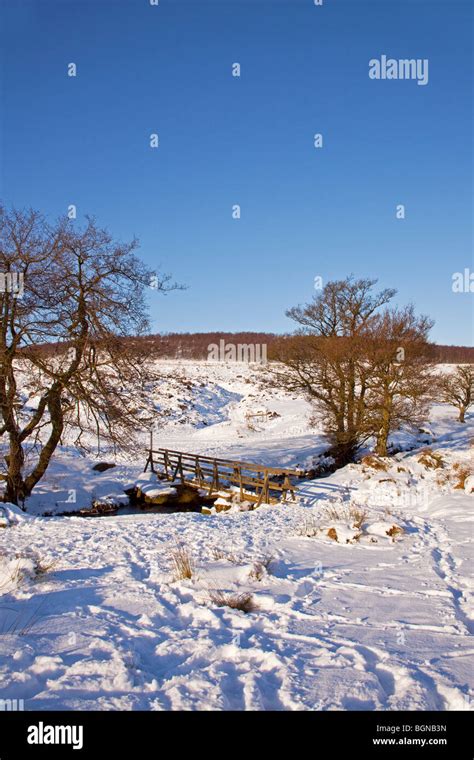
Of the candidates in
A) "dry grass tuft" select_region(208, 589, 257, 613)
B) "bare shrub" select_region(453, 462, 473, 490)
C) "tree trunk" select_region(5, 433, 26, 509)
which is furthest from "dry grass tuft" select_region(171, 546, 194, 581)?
"bare shrub" select_region(453, 462, 473, 490)

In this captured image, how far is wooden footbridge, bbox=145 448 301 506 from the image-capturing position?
14734 mm

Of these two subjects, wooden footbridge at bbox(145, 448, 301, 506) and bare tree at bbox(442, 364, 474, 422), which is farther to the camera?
bare tree at bbox(442, 364, 474, 422)

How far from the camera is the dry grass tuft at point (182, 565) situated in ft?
19.0

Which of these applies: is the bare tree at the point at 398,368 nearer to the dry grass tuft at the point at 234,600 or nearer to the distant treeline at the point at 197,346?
the distant treeline at the point at 197,346

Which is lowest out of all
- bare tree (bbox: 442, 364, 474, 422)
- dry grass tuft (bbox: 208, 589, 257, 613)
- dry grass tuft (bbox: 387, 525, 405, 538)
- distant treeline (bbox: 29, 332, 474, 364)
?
dry grass tuft (bbox: 387, 525, 405, 538)

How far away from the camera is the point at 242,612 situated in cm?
470

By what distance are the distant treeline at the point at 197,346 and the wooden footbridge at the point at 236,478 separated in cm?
466

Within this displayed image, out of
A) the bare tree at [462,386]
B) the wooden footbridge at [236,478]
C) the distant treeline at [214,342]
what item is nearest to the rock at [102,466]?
the wooden footbridge at [236,478]

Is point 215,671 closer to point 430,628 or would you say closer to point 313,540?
point 430,628

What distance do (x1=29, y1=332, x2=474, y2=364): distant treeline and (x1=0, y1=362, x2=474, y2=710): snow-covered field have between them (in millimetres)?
4567

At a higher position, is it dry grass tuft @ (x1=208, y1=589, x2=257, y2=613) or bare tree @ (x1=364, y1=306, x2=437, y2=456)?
bare tree @ (x1=364, y1=306, x2=437, y2=456)

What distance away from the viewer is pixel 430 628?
4527mm

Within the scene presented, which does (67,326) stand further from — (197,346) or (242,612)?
(197,346)

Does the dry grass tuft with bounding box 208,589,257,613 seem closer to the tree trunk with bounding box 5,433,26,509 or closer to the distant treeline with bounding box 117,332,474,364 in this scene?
the tree trunk with bounding box 5,433,26,509
